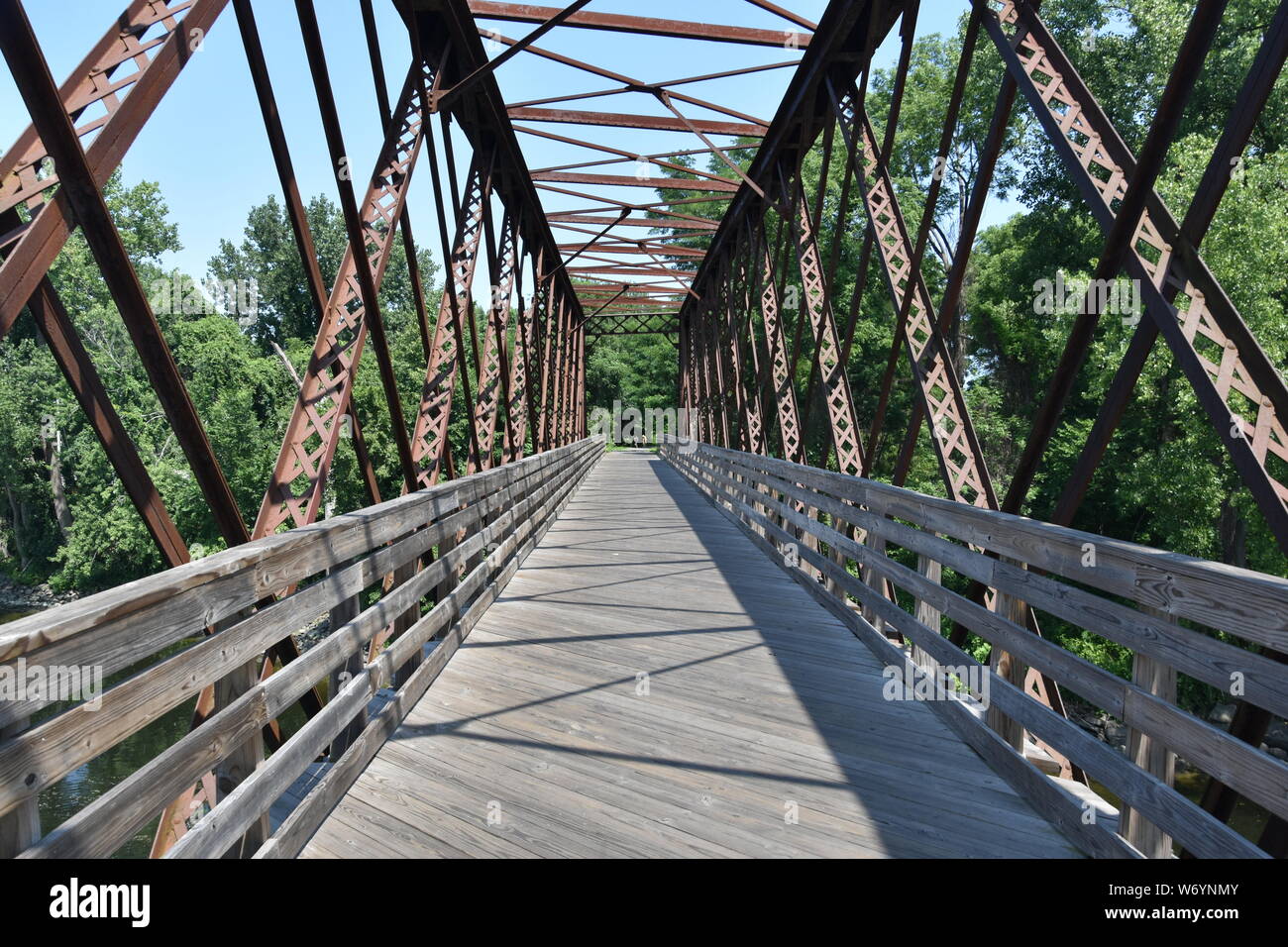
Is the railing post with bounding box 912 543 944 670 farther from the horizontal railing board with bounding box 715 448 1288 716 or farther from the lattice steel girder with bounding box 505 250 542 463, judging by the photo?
the lattice steel girder with bounding box 505 250 542 463

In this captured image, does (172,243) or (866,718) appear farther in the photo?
(172,243)

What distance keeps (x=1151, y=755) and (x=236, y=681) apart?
2.98m

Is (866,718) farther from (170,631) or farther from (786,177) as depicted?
(786,177)

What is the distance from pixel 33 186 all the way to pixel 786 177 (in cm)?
1009

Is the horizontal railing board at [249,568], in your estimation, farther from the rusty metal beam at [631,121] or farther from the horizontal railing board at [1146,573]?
the rusty metal beam at [631,121]

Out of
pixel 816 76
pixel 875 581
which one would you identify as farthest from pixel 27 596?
pixel 875 581

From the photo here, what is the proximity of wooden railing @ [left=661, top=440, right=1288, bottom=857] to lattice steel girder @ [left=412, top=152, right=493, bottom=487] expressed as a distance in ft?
13.0

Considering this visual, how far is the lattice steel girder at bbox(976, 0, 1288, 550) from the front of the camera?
2.84 m

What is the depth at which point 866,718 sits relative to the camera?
4.06 m

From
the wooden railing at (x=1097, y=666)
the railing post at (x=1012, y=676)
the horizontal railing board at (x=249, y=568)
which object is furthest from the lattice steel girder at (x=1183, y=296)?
the horizontal railing board at (x=249, y=568)
